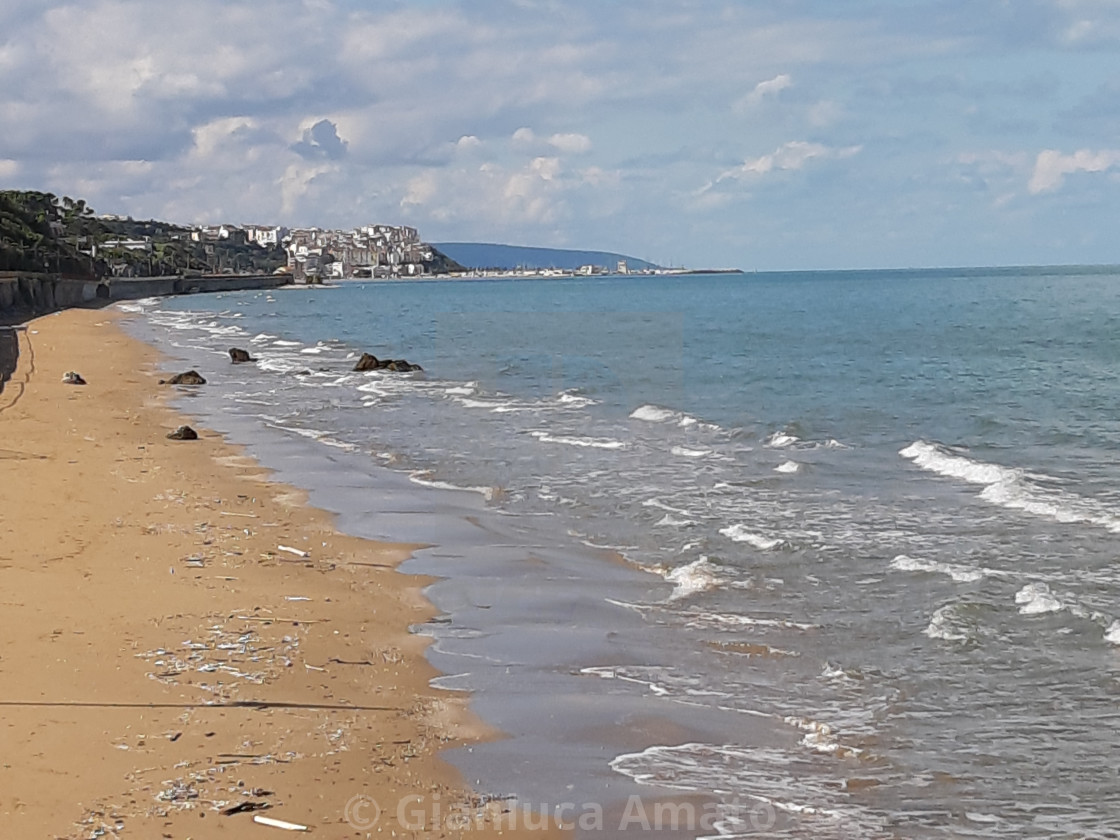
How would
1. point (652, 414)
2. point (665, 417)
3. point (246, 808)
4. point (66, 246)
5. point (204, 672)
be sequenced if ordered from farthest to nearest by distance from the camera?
point (66, 246) < point (652, 414) < point (665, 417) < point (204, 672) < point (246, 808)

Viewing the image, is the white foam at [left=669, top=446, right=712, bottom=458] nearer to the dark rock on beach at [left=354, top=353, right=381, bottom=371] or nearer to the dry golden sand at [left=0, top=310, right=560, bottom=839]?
the dry golden sand at [left=0, top=310, right=560, bottom=839]

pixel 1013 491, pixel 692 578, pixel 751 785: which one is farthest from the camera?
pixel 1013 491

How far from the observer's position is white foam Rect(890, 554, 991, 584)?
1145cm

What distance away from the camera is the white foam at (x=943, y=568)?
11445 mm

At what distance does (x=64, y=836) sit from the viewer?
225 inches

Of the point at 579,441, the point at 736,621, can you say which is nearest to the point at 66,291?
the point at 579,441

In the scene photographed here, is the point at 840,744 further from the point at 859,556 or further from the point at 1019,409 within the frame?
the point at 1019,409

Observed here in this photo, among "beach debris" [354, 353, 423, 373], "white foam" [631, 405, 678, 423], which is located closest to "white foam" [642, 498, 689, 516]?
"white foam" [631, 405, 678, 423]

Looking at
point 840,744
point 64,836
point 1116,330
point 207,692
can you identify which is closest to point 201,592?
point 207,692

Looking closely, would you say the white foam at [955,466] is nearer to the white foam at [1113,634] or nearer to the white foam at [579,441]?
the white foam at [579,441]

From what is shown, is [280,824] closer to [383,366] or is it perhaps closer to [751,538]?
[751,538]

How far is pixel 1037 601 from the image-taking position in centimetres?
1041

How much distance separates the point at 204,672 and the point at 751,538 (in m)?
6.64

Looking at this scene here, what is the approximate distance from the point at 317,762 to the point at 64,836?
4.75ft
